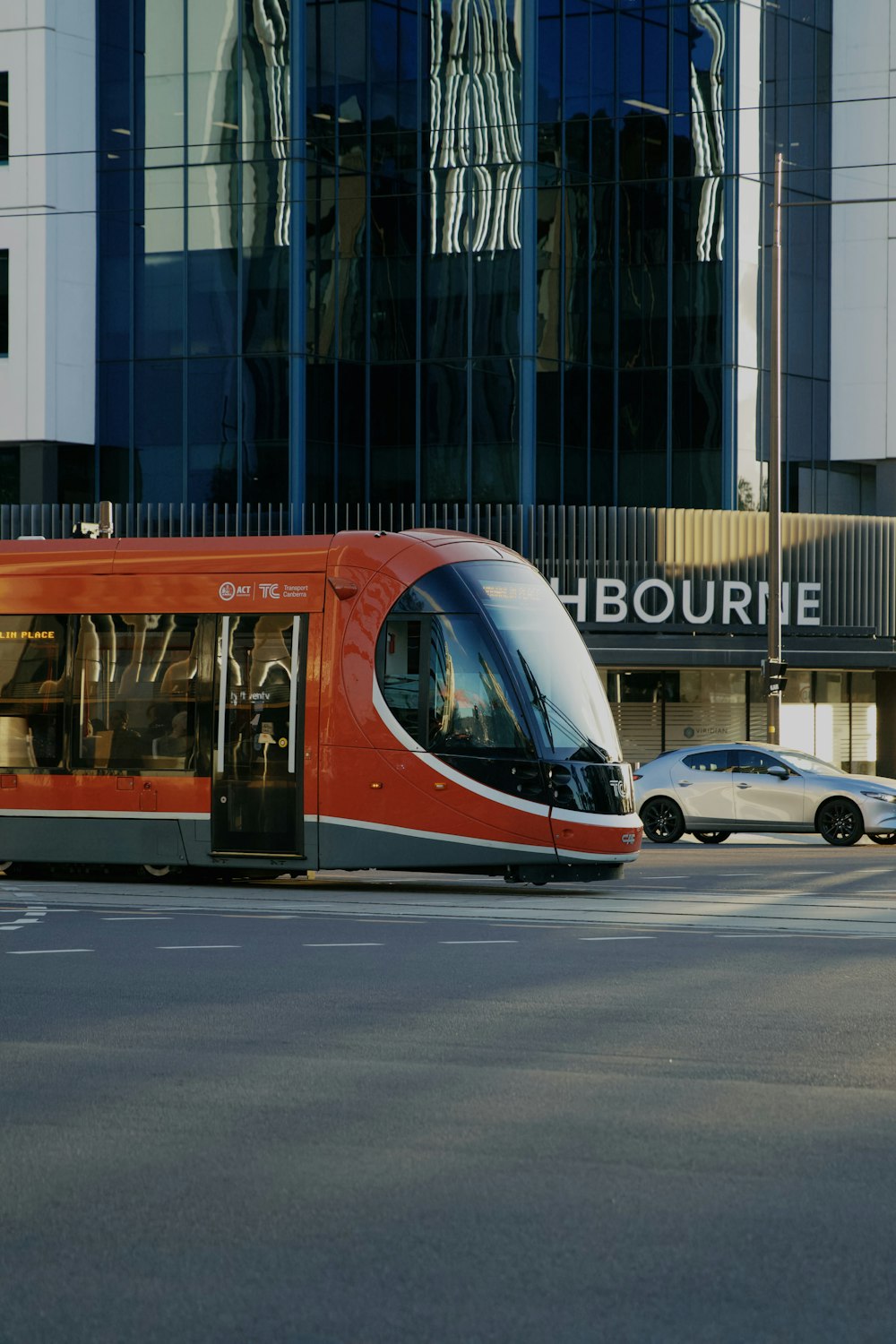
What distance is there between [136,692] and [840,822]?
11698 mm

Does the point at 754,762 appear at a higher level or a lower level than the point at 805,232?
lower

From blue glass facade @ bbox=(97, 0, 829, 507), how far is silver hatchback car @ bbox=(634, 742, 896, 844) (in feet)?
41.8

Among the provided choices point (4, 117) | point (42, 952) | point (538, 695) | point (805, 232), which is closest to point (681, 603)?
point (805, 232)

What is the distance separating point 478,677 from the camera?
16.9m

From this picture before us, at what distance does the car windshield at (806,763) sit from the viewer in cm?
2623

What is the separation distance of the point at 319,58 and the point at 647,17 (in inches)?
282

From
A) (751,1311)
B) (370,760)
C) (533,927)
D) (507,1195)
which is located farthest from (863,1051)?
(370,760)

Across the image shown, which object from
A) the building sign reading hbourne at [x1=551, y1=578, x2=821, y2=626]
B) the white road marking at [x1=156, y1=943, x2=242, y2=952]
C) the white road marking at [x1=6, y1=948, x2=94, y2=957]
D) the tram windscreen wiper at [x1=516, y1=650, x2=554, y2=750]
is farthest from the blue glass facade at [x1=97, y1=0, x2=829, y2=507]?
the white road marking at [x1=6, y1=948, x2=94, y2=957]

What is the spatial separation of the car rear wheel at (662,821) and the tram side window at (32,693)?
36.3 ft

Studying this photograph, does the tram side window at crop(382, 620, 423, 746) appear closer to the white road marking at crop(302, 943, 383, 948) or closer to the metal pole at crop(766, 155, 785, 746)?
the white road marking at crop(302, 943, 383, 948)

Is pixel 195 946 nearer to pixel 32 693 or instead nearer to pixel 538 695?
pixel 538 695

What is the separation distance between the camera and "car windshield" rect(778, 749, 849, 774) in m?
26.2

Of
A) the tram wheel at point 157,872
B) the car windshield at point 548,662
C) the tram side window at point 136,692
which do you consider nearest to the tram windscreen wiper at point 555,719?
the car windshield at point 548,662

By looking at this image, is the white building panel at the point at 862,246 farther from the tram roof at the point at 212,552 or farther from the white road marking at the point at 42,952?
the white road marking at the point at 42,952
